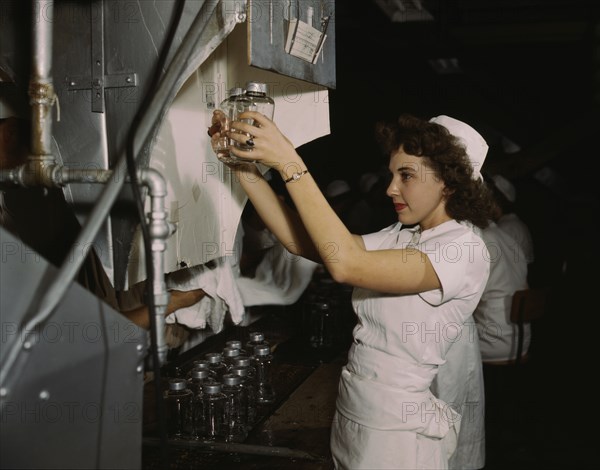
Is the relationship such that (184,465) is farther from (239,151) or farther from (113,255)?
(239,151)

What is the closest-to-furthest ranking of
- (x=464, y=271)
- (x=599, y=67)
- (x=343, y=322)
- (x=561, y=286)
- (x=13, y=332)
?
(x=13, y=332), (x=464, y=271), (x=343, y=322), (x=599, y=67), (x=561, y=286)

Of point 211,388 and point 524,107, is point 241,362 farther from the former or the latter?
point 524,107

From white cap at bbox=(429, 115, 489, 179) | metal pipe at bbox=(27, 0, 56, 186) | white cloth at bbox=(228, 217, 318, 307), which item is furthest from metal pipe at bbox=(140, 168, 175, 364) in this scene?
white cloth at bbox=(228, 217, 318, 307)

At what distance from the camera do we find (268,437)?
6.79ft

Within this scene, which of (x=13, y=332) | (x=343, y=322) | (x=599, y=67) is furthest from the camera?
(x=599, y=67)

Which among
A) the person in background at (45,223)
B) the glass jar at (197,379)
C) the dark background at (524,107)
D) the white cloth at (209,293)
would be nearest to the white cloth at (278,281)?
the white cloth at (209,293)

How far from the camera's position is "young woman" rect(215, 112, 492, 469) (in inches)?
73.5

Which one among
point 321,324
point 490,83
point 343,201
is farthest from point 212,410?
point 490,83

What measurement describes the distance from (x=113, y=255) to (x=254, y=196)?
56 cm

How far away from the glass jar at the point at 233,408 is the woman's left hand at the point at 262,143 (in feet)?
3.08

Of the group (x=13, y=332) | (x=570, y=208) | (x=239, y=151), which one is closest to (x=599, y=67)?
(x=570, y=208)

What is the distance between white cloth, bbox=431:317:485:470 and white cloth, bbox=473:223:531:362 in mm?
1070

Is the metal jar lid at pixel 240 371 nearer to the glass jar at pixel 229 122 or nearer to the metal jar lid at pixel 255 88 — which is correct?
the glass jar at pixel 229 122

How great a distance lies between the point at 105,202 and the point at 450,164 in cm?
120
